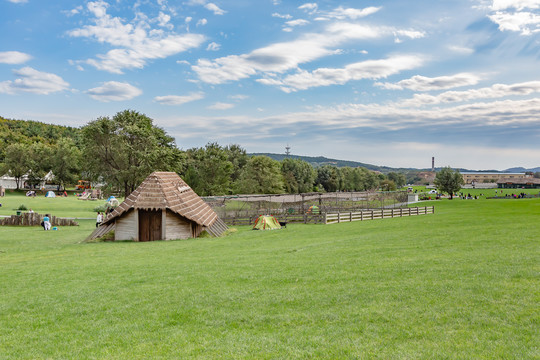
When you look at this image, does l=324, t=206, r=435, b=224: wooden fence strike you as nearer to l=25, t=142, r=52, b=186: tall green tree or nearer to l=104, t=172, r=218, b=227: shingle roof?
l=104, t=172, r=218, b=227: shingle roof

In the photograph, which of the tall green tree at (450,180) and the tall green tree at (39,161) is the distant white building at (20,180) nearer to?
the tall green tree at (39,161)

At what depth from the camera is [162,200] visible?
86.9ft

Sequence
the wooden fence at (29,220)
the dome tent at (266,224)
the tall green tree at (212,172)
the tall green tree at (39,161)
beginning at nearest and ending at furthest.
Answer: the dome tent at (266,224) < the wooden fence at (29,220) < the tall green tree at (212,172) < the tall green tree at (39,161)

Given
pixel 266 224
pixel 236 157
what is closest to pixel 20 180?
pixel 236 157

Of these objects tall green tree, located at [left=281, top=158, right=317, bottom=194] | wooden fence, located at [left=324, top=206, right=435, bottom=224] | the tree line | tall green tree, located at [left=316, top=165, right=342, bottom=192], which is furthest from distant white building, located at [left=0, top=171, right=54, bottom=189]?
wooden fence, located at [left=324, top=206, right=435, bottom=224]

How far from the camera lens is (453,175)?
8994cm

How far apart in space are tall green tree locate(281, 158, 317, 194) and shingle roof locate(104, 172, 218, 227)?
232ft

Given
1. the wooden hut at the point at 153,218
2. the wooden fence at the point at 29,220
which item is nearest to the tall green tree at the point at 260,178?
the wooden fence at the point at 29,220

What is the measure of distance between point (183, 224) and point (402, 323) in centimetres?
2158

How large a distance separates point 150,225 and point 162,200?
2.16 meters

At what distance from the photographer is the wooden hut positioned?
26.4 meters

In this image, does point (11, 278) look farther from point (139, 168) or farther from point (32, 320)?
point (139, 168)

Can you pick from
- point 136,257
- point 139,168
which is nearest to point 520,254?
point 136,257

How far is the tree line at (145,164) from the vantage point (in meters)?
49.4
